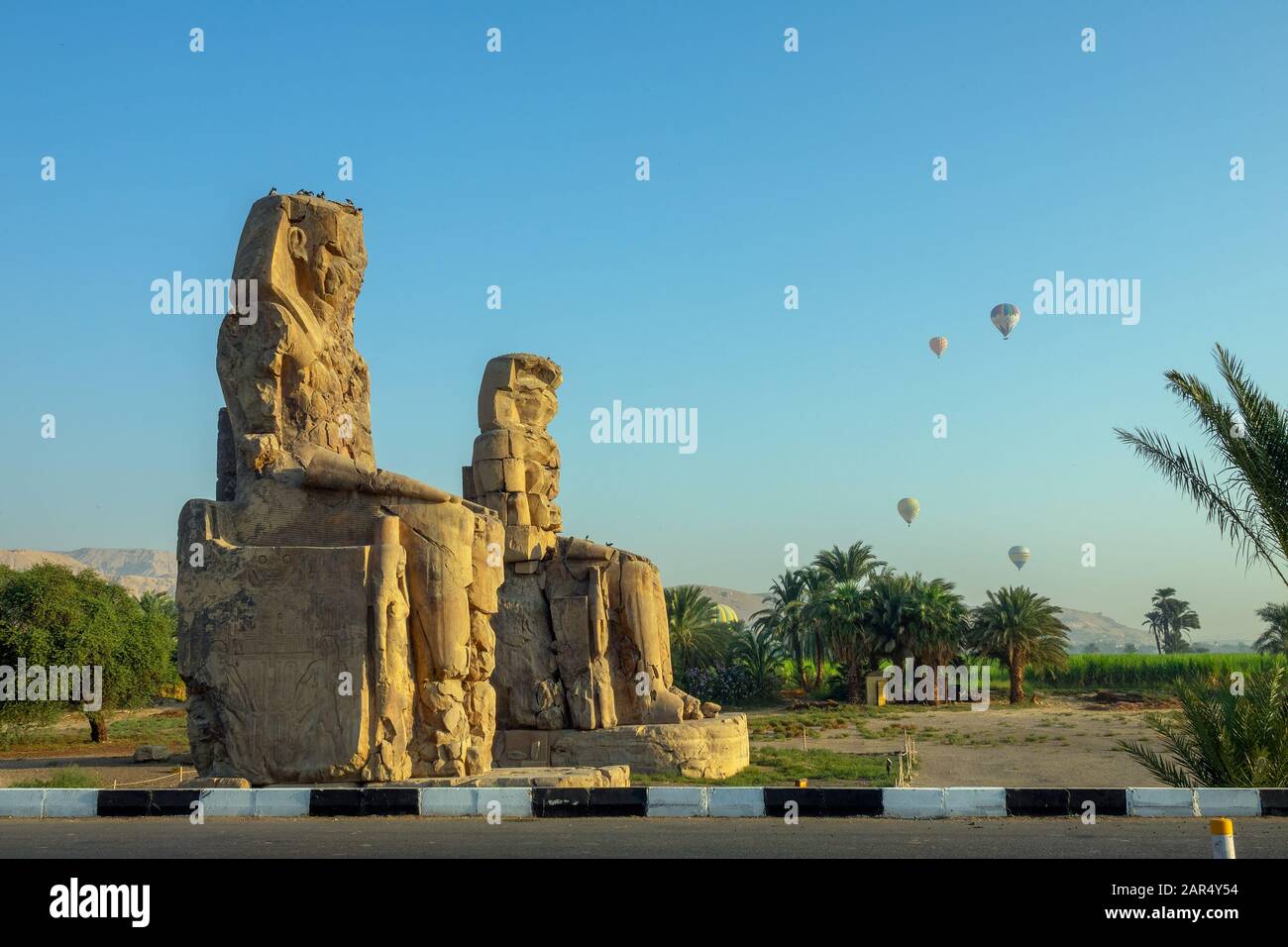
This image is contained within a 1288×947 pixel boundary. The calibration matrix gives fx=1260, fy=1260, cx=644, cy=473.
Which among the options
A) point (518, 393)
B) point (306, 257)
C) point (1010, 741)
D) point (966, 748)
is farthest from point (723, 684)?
point (306, 257)

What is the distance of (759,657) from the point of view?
131 ft

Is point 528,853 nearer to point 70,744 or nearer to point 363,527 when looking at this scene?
point 363,527

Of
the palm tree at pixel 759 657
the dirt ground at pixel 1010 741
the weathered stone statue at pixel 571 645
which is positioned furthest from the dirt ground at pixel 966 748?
the palm tree at pixel 759 657

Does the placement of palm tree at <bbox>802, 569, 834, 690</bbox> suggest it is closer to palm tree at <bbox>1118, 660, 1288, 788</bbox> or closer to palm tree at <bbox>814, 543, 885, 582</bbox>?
palm tree at <bbox>814, 543, 885, 582</bbox>

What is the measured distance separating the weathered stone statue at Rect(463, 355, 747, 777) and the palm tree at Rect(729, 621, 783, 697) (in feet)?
68.7

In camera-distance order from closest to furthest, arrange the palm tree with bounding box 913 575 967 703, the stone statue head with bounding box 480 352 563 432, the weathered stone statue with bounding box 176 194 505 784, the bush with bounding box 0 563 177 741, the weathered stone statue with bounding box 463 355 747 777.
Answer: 1. the weathered stone statue with bounding box 176 194 505 784
2. the weathered stone statue with bounding box 463 355 747 777
3. the stone statue head with bounding box 480 352 563 432
4. the bush with bounding box 0 563 177 741
5. the palm tree with bounding box 913 575 967 703

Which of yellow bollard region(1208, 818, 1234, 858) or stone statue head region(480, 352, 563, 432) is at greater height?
stone statue head region(480, 352, 563, 432)

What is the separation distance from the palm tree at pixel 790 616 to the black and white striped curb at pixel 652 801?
100 ft

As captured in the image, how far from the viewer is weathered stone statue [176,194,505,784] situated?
10.9 m

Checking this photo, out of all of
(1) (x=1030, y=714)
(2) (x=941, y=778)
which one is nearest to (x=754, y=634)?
(1) (x=1030, y=714)

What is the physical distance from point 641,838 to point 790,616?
33.4 m

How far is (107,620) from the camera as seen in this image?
25734mm

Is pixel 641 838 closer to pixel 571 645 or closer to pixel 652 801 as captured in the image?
pixel 652 801

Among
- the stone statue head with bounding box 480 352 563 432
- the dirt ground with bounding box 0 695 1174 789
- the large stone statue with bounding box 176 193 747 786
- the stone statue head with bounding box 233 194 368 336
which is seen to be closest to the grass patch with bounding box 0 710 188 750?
the dirt ground with bounding box 0 695 1174 789
